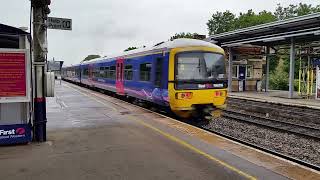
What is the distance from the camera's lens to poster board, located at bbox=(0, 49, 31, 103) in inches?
299

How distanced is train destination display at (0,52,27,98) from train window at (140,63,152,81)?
7.62 meters

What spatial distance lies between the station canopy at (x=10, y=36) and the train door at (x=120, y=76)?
476 inches

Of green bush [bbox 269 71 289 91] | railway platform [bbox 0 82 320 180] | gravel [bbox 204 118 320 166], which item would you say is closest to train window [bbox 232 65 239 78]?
green bush [bbox 269 71 289 91]

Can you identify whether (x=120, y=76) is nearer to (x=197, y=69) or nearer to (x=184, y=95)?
(x=197, y=69)

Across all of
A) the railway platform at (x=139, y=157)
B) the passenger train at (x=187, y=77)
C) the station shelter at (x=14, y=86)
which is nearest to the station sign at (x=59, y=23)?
the station shelter at (x=14, y=86)

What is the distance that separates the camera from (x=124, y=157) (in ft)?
22.9

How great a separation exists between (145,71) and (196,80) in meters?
3.16

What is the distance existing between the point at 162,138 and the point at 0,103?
345 centimetres

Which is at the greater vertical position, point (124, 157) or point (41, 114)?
point (41, 114)

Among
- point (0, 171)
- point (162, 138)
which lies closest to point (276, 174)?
point (162, 138)

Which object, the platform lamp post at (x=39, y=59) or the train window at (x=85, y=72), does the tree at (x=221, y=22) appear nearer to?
the train window at (x=85, y=72)

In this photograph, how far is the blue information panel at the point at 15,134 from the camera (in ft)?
25.6

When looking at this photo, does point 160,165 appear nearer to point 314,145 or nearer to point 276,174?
point 276,174

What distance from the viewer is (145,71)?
15594mm
